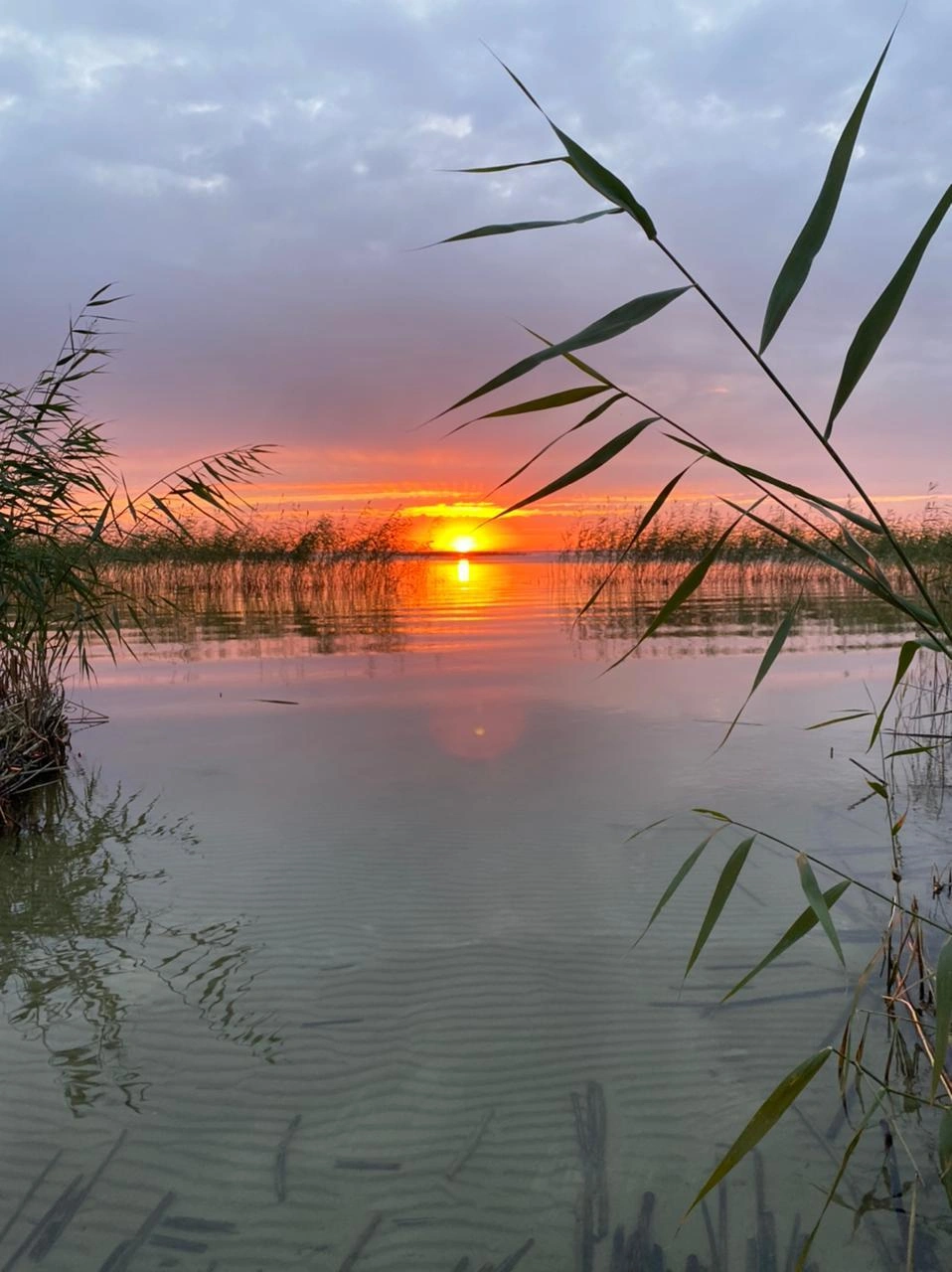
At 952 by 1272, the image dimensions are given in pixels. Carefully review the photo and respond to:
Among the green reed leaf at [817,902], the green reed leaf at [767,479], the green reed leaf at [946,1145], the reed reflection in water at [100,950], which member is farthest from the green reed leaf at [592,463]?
the reed reflection in water at [100,950]

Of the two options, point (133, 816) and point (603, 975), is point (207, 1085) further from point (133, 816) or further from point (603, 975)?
point (133, 816)

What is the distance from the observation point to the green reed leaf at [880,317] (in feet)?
3.84

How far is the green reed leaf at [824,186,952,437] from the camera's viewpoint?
3.84 feet

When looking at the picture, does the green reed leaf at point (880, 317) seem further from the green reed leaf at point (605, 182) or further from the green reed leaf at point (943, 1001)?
the green reed leaf at point (943, 1001)

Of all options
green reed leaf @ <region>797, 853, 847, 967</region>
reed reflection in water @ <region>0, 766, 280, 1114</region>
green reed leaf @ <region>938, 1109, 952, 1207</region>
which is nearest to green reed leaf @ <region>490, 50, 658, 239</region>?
green reed leaf @ <region>797, 853, 847, 967</region>

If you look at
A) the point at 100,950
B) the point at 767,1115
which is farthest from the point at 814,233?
the point at 100,950

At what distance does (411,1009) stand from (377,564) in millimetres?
17687

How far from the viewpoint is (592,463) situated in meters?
1.39

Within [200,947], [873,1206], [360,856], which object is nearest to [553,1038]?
[873,1206]

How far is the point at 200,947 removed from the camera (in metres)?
2.73

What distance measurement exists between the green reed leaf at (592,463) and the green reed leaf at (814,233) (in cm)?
20

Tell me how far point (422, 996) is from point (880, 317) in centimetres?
191

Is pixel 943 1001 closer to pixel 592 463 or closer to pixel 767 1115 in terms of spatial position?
pixel 767 1115

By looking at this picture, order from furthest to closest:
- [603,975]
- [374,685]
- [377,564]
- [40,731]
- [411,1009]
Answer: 1. [377,564]
2. [374,685]
3. [40,731]
4. [603,975]
5. [411,1009]
